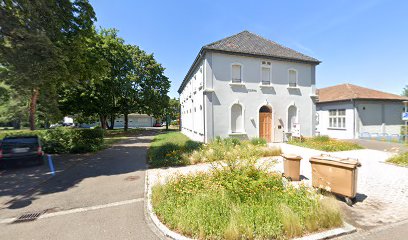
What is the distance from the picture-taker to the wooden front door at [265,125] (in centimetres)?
1459

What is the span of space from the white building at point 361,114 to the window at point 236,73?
12.8 metres

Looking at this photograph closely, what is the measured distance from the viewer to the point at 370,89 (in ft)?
72.7

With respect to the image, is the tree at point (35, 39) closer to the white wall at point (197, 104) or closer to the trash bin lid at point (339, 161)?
the white wall at point (197, 104)

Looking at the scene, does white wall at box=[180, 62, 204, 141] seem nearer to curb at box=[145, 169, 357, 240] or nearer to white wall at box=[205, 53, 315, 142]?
white wall at box=[205, 53, 315, 142]

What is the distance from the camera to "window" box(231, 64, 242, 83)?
13664 millimetres

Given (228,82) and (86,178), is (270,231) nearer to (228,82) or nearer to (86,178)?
(86,178)

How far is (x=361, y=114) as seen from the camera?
18.4m

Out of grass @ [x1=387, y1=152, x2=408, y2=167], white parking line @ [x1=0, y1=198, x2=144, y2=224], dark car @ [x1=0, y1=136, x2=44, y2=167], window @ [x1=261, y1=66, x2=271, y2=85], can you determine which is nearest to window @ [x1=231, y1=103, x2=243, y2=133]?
window @ [x1=261, y1=66, x2=271, y2=85]

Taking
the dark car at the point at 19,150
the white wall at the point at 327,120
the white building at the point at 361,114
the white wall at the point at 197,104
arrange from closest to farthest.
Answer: the dark car at the point at 19,150, the white wall at the point at 197,104, the white building at the point at 361,114, the white wall at the point at 327,120

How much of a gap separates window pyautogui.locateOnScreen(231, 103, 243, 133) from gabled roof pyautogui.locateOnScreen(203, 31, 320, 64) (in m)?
4.17

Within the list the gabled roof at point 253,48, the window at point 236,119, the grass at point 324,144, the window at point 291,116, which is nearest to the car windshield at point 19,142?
the gabled roof at point 253,48

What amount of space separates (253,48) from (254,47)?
0.94 ft

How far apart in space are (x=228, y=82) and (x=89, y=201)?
1101cm

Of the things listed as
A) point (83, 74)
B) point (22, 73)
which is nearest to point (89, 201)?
point (22, 73)
